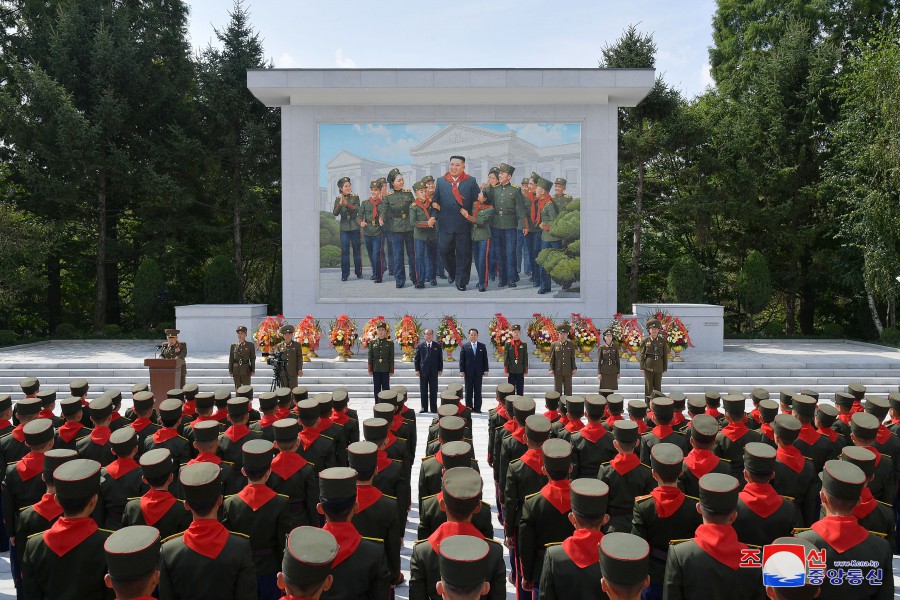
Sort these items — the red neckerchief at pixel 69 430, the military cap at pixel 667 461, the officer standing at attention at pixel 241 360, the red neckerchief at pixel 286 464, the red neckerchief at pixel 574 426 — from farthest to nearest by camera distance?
the officer standing at attention at pixel 241 360 → the red neckerchief at pixel 574 426 → the red neckerchief at pixel 69 430 → the red neckerchief at pixel 286 464 → the military cap at pixel 667 461

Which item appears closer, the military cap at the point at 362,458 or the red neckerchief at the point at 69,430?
the military cap at the point at 362,458

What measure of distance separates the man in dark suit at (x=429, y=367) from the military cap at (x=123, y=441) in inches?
294

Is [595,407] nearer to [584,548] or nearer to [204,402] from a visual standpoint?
[584,548]

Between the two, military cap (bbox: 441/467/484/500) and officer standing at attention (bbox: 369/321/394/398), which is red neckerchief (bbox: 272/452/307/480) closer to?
military cap (bbox: 441/467/484/500)

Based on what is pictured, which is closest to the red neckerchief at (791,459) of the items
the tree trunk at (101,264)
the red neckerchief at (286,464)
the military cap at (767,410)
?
the military cap at (767,410)

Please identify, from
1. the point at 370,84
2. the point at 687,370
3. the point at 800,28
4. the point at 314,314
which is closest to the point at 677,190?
the point at 800,28

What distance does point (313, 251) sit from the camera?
18.0 m

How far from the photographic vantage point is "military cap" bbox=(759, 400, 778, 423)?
609cm

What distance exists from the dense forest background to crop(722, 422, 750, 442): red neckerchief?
16.2 metres

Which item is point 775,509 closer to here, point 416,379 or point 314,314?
point 416,379

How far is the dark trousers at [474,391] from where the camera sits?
12.0 metres

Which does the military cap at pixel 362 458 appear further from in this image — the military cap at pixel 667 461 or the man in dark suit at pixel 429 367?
the man in dark suit at pixel 429 367

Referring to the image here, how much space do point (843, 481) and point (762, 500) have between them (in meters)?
0.67

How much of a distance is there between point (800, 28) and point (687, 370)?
54.7 feet
